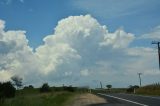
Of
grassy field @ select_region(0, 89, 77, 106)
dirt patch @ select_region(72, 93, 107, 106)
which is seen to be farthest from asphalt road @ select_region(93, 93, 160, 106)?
grassy field @ select_region(0, 89, 77, 106)

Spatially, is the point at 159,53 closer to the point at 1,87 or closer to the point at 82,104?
the point at 1,87

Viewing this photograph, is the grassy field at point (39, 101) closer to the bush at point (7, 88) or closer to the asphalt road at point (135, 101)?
the asphalt road at point (135, 101)

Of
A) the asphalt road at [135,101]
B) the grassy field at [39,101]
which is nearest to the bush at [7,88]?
the grassy field at [39,101]

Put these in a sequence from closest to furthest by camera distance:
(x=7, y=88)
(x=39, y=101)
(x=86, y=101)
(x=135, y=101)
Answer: (x=86, y=101), (x=135, y=101), (x=39, y=101), (x=7, y=88)

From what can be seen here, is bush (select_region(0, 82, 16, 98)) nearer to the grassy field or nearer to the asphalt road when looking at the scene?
the grassy field

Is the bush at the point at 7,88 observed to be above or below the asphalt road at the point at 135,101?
above

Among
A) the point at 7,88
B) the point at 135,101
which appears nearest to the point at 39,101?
the point at 135,101

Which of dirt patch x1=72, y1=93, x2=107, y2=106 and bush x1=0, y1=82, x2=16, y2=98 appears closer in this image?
dirt patch x1=72, y1=93, x2=107, y2=106

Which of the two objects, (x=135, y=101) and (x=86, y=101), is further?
(x=135, y=101)

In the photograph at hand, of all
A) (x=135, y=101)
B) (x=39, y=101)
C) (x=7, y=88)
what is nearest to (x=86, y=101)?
(x=135, y=101)

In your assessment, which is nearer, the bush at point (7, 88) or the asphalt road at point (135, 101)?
the asphalt road at point (135, 101)

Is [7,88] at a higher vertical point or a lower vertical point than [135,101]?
higher

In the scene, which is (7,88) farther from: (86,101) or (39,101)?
(86,101)

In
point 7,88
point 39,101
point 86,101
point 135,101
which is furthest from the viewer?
point 7,88
